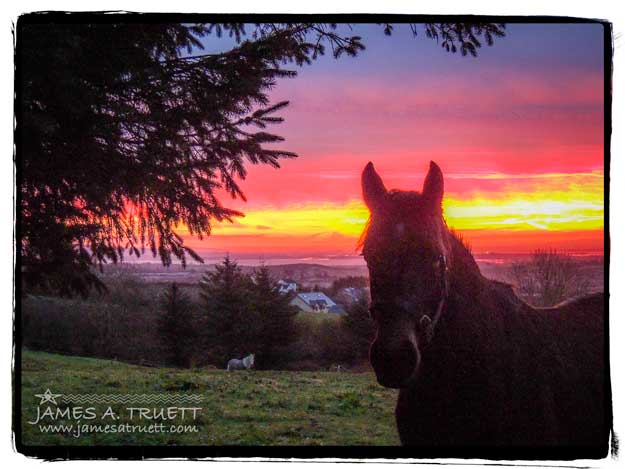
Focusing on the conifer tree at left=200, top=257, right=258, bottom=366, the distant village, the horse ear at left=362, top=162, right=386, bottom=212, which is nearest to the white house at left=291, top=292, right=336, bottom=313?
the distant village

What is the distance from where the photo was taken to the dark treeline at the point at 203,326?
444 centimetres

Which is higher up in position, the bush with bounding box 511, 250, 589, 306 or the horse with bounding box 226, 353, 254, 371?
the bush with bounding box 511, 250, 589, 306

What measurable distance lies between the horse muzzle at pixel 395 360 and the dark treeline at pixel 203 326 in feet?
3.90

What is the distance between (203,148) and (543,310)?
2.89 m

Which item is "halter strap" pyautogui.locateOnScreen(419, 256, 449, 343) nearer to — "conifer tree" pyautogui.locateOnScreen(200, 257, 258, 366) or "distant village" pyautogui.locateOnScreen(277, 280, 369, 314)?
"distant village" pyautogui.locateOnScreen(277, 280, 369, 314)

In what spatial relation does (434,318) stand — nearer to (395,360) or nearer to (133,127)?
(395,360)

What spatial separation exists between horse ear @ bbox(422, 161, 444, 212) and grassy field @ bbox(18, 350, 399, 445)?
5.17 ft

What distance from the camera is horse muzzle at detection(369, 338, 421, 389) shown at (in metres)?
3.22

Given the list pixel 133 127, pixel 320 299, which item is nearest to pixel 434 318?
pixel 320 299

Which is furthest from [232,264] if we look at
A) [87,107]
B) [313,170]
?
[87,107]

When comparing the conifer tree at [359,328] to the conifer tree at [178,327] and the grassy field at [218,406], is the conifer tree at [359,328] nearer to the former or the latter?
the grassy field at [218,406]

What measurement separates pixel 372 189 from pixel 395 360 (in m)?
1.06

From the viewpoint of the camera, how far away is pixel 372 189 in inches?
143

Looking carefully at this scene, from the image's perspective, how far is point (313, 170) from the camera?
4.46 metres
